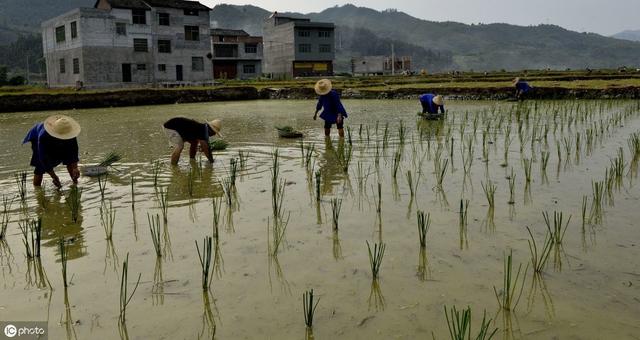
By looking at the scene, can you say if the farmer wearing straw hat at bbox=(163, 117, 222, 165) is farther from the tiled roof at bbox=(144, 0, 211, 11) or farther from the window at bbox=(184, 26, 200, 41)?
the window at bbox=(184, 26, 200, 41)

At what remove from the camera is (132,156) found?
27.7 feet

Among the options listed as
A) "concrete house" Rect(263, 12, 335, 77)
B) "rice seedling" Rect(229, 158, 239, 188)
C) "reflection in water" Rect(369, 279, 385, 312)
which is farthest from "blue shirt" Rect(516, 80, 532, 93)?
"concrete house" Rect(263, 12, 335, 77)

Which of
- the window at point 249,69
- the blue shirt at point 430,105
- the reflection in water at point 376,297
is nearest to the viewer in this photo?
the reflection in water at point 376,297

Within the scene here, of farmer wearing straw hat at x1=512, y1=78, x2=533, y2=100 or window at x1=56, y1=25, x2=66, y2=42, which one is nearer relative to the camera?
farmer wearing straw hat at x1=512, y1=78, x2=533, y2=100

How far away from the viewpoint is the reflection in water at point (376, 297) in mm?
2755

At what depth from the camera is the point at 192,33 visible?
3612 cm

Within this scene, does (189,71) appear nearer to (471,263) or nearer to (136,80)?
(136,80)

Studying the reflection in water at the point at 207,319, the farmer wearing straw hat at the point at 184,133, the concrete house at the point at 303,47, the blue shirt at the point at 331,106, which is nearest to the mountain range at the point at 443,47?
the concrete house at the point at 303,47

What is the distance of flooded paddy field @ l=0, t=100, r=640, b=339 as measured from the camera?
2.62m

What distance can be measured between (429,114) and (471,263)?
9.92 metres

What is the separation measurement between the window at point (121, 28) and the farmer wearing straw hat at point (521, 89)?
24.7 metres

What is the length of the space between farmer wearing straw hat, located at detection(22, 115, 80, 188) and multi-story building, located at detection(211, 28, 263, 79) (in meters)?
44.2

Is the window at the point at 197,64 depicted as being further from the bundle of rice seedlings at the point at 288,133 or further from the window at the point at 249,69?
the bundle of rice seedlings at the point at 288,133

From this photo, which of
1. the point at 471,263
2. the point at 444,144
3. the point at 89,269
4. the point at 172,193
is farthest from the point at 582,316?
the point at 444,144
